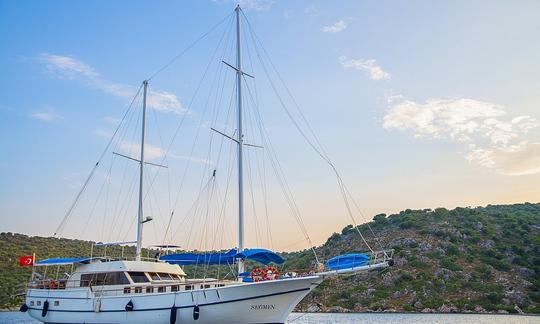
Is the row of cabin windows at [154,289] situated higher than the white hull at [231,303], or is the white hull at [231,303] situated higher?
the row of cabin windows at [154,289]

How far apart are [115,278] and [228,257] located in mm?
6853

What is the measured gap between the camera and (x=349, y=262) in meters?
23.6

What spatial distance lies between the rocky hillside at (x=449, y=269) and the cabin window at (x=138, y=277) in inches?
1513

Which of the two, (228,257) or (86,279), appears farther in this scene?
(86,279)

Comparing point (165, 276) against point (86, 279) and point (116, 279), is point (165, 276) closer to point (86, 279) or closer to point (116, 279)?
point (116, 279)

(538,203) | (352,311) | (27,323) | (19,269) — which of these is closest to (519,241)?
(352,311)

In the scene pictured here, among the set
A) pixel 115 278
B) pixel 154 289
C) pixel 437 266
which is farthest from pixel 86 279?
pixel 437 266

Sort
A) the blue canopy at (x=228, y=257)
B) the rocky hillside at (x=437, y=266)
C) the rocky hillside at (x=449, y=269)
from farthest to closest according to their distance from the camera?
1. the rocky hillside at (x=437, y=266)
2. the rocky hillside at (x=449, y=269)
3. the blue canopy at (x=228, y=257)

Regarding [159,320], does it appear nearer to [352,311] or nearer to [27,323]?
[27,323]

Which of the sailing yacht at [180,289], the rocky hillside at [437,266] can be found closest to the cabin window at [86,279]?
the sailing yacht at [180,289]

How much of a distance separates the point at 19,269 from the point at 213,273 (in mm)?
28925

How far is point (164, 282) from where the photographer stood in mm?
26359

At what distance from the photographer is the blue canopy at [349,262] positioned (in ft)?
76.1

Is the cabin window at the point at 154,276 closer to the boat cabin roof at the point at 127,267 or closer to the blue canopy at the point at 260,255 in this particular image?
the boat cabin roof at the point at 127,267
